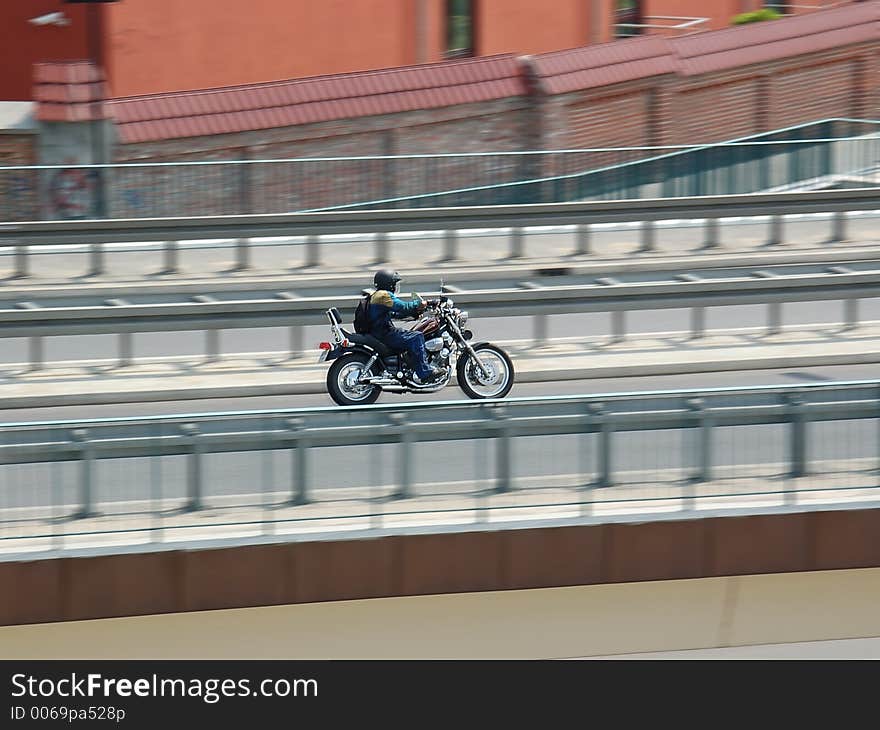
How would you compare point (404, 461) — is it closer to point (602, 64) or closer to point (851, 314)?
point (851, 314)

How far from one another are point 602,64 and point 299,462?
18833 mm

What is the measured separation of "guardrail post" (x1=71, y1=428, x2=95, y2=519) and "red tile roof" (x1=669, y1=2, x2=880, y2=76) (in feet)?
67.6

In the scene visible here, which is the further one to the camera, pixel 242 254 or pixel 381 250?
pixel 381 250

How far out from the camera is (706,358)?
16.2m

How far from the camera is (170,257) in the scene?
18.0 metres

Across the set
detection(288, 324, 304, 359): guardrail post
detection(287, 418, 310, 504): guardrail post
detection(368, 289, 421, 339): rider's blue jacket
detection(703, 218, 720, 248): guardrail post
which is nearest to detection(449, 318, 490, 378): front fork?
detection(368, 289, 421, 339): rider's blue jacket

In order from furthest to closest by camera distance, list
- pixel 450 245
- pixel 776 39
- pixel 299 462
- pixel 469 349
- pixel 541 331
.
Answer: pixel 776 39 → pixel 450 245 → pixel 541 331 → pixel 469 349 → pixel 299 462

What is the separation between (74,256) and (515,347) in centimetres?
506

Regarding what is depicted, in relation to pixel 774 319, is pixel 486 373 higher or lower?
lower

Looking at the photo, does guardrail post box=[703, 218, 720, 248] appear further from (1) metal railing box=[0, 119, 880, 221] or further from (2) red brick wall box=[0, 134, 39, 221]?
(2) red brick wall box=[0, 134, 39, 221]

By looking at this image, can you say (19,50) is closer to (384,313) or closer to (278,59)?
(278,59)

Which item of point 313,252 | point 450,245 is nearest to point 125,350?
point 313,252

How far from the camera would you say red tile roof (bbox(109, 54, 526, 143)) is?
75.6 ft

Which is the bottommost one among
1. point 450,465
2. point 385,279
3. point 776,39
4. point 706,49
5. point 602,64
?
point 450,465
